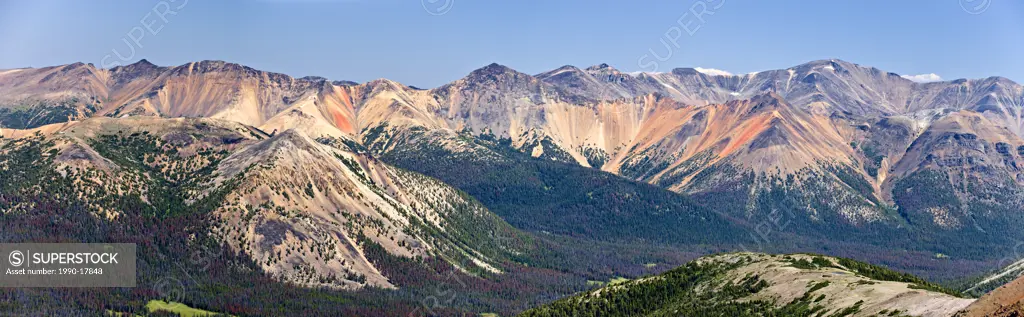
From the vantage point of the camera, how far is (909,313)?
499 feet

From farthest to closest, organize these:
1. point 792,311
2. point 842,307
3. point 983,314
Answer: point 792,311
point 842,307
point 983,314

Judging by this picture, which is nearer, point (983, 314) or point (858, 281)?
point (983, 314)

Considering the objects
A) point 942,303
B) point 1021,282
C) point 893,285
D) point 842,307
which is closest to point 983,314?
point 1021,282

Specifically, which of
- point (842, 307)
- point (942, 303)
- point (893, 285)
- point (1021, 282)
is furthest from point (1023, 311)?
point (893, 285)

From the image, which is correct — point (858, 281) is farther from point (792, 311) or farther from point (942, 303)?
point (942, 303)

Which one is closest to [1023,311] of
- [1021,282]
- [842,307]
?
[1021,282]

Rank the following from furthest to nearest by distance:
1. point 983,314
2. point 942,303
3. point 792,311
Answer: point 792,311, point 942,303, point 983,314

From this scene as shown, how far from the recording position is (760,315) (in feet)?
643

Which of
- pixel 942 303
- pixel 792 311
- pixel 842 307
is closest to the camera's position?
pixel 942 303

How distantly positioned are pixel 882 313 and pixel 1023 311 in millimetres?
51824

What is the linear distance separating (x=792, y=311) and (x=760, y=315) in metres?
7.94

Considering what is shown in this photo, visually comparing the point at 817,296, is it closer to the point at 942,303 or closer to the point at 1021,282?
the point at 942,303

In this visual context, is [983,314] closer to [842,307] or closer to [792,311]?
[842,307]

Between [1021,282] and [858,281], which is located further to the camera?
[858,281]
